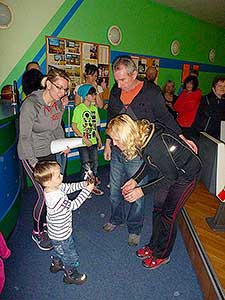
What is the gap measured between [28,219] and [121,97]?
5.76 feet

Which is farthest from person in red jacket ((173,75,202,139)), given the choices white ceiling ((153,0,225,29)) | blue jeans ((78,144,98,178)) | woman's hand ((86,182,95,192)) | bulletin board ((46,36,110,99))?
woman's hand ((86,182,95,192))

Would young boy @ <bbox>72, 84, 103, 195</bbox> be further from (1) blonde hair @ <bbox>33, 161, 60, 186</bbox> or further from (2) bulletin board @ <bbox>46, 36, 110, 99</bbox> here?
(1) blonde hair @ <bbox>33, 161, 60, 186</bbox>

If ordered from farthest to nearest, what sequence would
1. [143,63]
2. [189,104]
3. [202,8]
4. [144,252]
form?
[202,8] < [143,63] < [189,104] < [144,252]

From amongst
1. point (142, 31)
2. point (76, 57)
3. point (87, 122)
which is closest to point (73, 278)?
point (87, 122)

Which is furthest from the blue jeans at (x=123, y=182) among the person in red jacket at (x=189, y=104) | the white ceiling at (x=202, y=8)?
the white ceiling at (x=202, y=8)

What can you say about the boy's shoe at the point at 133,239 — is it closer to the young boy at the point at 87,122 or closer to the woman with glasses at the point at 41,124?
the woman with glasses at the point at 41,124

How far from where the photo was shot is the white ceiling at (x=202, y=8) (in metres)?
4.94

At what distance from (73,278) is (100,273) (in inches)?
9.7

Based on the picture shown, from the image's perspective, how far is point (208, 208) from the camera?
322 cm

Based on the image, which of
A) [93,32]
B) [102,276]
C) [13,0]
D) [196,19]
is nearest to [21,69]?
[13,0]

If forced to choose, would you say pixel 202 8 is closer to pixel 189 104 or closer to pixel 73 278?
pixel 189 104

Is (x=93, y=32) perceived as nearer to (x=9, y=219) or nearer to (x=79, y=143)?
(x=79, y=143)

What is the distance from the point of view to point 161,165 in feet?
5.70

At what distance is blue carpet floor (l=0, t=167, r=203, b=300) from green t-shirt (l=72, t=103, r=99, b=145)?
115cm
